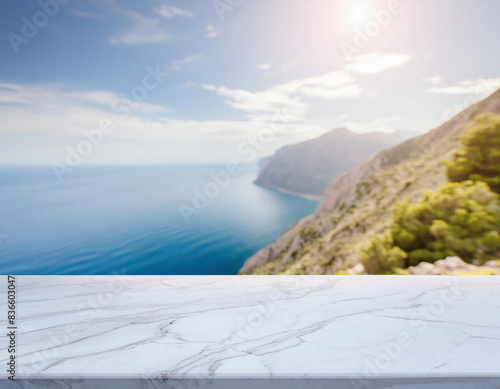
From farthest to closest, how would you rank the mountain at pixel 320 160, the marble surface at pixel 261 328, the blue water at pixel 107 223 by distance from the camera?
the mountain at pixel 320 160
the blue water at pixel 107 223
the marble surface at pixel 261 328

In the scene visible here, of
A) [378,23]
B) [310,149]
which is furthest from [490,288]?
[310,149]

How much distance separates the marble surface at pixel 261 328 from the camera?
0.71 m

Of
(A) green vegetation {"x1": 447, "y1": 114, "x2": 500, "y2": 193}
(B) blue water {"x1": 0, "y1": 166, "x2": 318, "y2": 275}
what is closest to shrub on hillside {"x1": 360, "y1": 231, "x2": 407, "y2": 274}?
(A) green vegetation {"x1": 447, "y1": 114, "x2": 500, "y2": 193}

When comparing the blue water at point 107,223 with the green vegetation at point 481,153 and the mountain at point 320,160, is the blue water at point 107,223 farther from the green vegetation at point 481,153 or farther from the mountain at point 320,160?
the mountain at point 320,160

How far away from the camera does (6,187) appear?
231 cm

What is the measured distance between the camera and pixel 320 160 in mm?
18203

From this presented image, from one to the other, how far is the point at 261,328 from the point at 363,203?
6.37m

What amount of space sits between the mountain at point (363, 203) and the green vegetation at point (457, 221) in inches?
20.6

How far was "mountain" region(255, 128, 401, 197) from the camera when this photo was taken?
1764cm

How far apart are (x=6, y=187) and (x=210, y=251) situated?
188 inches

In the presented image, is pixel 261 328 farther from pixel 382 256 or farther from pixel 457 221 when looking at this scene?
pixel 457 221

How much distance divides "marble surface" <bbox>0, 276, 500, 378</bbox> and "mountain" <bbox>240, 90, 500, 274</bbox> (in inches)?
64.9

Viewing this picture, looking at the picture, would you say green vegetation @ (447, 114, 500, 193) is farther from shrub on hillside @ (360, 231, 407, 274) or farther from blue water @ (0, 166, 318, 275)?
blue water @ (0, 166, 318, 275)

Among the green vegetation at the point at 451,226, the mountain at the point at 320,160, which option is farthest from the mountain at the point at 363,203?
the mountain at the point at 320,160
